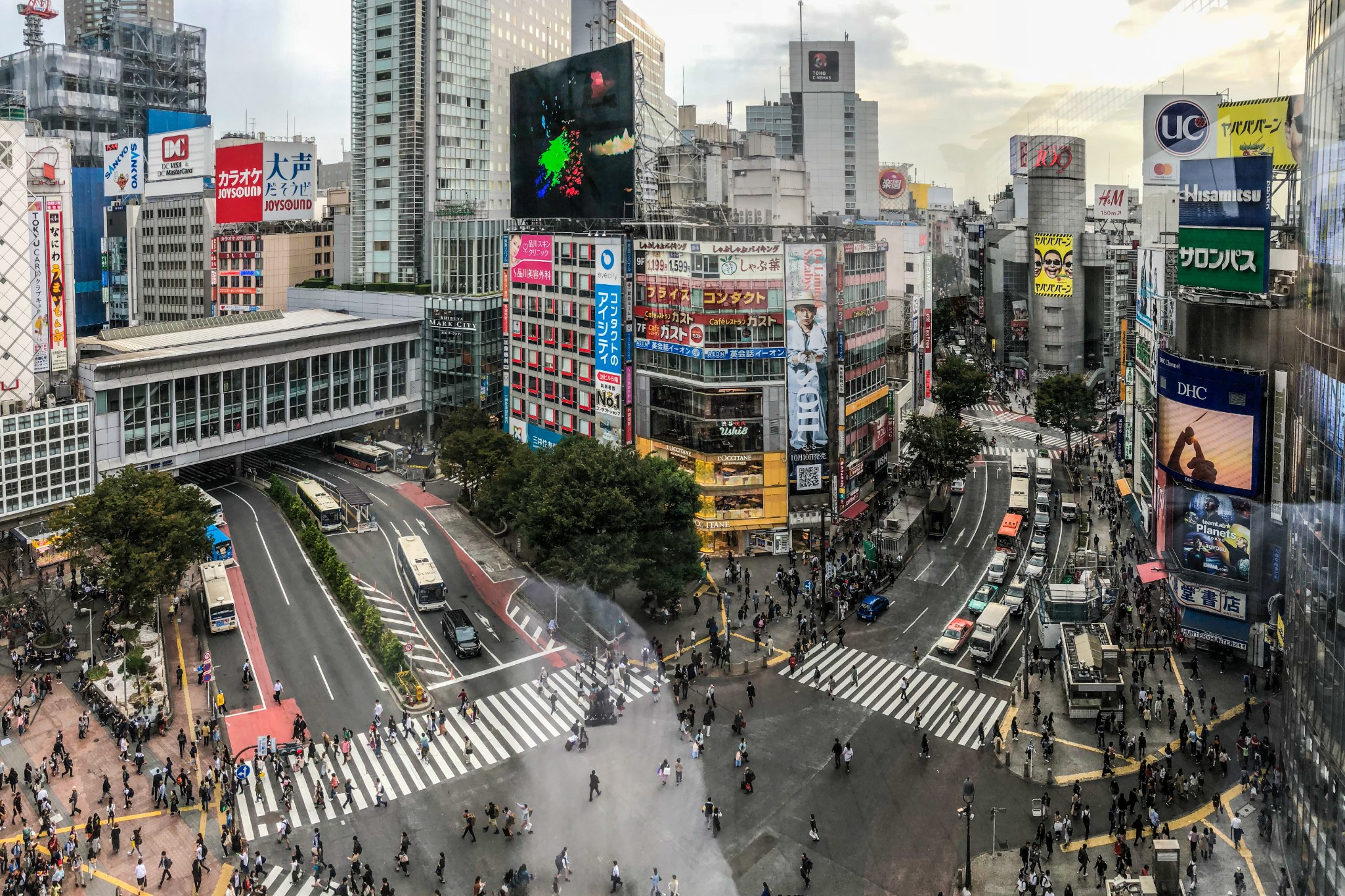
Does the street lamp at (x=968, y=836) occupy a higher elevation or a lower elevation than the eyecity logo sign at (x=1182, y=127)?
lower

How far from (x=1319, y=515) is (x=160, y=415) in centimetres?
7548

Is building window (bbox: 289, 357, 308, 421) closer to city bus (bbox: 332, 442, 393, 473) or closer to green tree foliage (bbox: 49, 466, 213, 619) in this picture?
city bus (bbox: 332, 442, 393, 473)

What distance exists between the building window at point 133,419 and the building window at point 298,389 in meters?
15.4

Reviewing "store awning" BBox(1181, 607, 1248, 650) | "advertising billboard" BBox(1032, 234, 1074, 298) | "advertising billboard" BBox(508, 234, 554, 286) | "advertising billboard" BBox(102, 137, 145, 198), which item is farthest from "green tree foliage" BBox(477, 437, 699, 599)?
"advertising billboard" BBox(102, 137, 145, 198)

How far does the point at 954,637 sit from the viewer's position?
59.5 metres

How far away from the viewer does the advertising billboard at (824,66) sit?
17700 cm

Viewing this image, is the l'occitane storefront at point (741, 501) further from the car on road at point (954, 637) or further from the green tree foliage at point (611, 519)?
the car on road at point (954, 637)

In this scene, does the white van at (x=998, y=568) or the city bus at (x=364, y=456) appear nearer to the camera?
the white van at (x=998, y=568)

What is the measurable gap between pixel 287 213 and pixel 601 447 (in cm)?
7374

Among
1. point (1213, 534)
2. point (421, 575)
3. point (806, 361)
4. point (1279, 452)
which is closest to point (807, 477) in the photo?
point (806, 361)

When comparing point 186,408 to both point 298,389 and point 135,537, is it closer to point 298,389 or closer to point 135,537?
point 298,389

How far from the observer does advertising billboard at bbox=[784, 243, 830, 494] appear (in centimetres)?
7350

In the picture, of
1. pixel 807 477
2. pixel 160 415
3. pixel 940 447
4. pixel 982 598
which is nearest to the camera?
pixel 982 598

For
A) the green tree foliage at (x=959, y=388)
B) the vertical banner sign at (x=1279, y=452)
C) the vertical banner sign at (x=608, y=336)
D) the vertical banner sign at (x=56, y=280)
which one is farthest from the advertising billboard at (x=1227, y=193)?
the vertical banner sign at (x=56, y=280)
